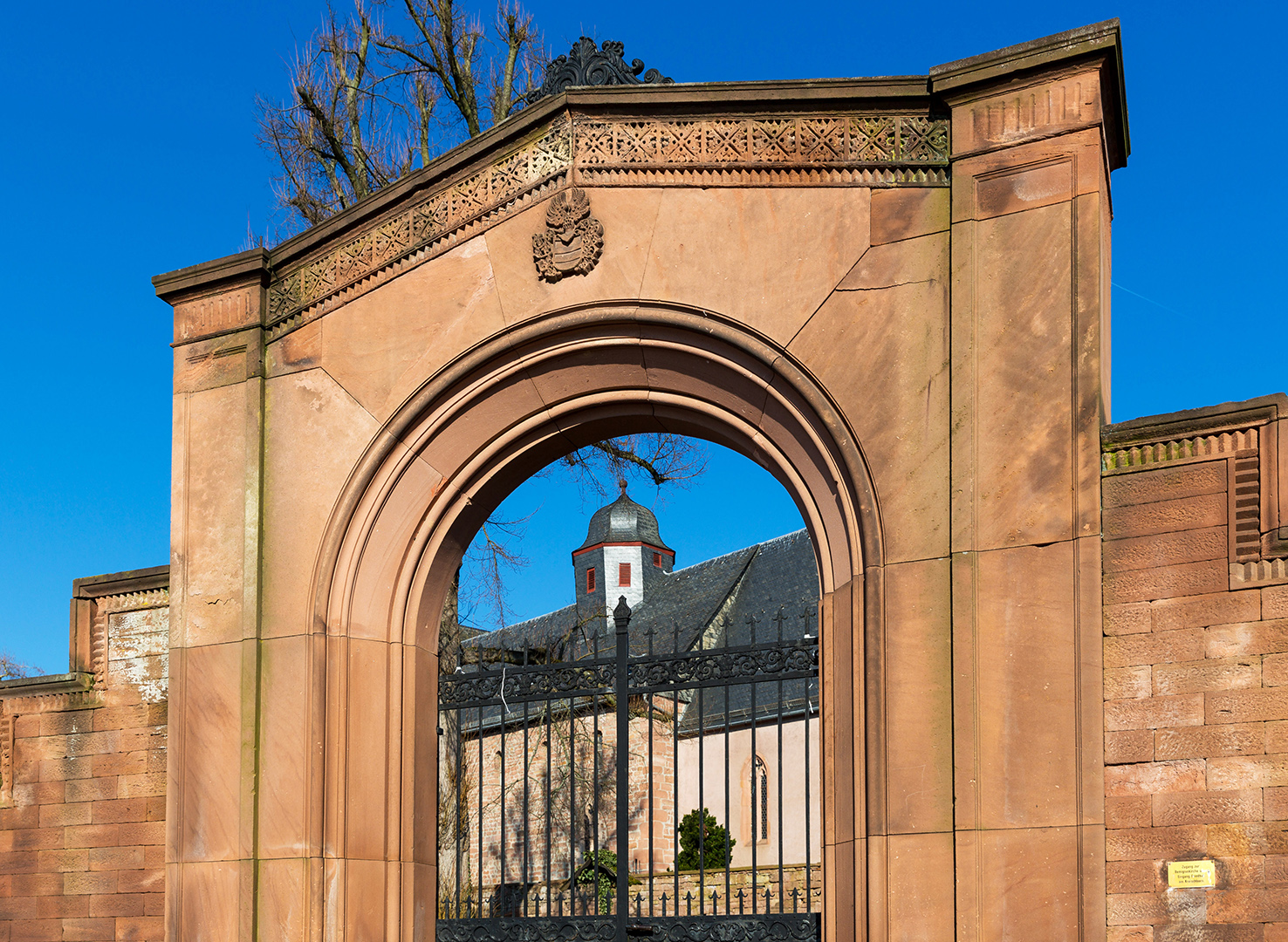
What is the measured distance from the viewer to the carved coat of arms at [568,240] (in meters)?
6.74

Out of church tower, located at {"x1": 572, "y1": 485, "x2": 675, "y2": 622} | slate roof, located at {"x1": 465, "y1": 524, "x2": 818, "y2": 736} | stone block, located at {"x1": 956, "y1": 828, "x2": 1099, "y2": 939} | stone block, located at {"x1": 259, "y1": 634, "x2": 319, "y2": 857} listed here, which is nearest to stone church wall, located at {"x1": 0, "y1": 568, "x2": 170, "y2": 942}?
stone block, located at {"x1": 259, "y1": 634, "x2": 319, "y2": 857}

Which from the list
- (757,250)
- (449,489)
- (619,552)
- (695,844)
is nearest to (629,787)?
(695,844)

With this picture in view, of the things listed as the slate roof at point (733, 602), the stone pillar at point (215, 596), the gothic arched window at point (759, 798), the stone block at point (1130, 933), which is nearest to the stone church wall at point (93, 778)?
the stone pillar at point (215, 596)

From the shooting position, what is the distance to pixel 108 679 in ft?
25.8

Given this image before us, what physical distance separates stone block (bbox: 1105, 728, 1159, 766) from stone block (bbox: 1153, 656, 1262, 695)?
7.1 inches

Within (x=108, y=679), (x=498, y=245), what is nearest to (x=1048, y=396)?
(x=498, y=245)

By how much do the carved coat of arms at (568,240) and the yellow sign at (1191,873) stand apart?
12.1 ft

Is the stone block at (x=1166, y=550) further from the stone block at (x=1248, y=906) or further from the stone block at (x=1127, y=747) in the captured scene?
the stone block at (x=1248, y=906)

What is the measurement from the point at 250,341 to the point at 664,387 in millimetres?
2392

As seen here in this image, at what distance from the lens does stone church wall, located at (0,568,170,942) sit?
7.57 meters

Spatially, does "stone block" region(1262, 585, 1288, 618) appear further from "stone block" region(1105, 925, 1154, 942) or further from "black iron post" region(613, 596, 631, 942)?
"black iron post" region(613, 596, 631, 942)

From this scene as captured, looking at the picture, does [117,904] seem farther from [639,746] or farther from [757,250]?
[639,746]

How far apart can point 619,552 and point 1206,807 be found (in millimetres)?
39139

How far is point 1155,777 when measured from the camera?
5195mm
